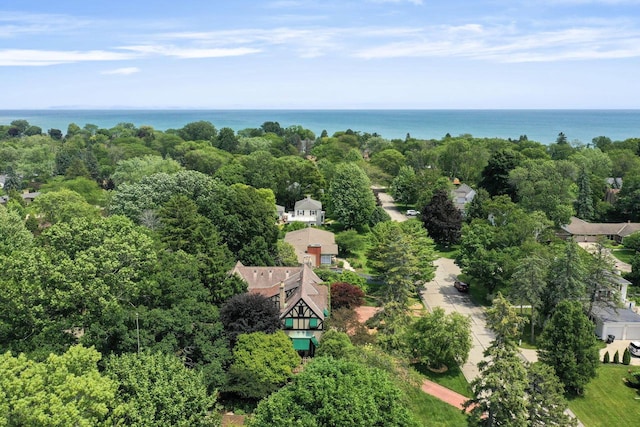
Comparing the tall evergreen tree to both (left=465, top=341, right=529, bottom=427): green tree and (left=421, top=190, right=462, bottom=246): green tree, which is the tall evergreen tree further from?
(left=465, top=341, right=529, bottom=427): green tree

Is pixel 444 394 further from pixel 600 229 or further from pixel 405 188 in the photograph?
pixel 405 188

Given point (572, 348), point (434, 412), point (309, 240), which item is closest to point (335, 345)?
point (434, 412)

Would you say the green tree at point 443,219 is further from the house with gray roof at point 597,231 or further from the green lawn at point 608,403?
the green lawn at point 608,403

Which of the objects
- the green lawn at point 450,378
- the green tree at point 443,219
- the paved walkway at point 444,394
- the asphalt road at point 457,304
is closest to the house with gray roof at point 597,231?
the green tree at point 443,219

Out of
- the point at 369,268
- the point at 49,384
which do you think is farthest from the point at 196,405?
the point at 369,268

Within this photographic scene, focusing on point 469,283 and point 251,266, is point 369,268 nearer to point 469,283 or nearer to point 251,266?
point 469,283

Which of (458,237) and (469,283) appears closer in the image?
(469,283)

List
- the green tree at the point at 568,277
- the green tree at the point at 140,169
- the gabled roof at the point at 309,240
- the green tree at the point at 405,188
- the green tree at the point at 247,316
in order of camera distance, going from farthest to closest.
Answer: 1. the green tree at the point at 405,188
2. the green tree at the point at 140,169
3. the gabled roof at the point at 309,240
4. the green tree at the point at 568,277
5. the green tree at the point at 247,316
